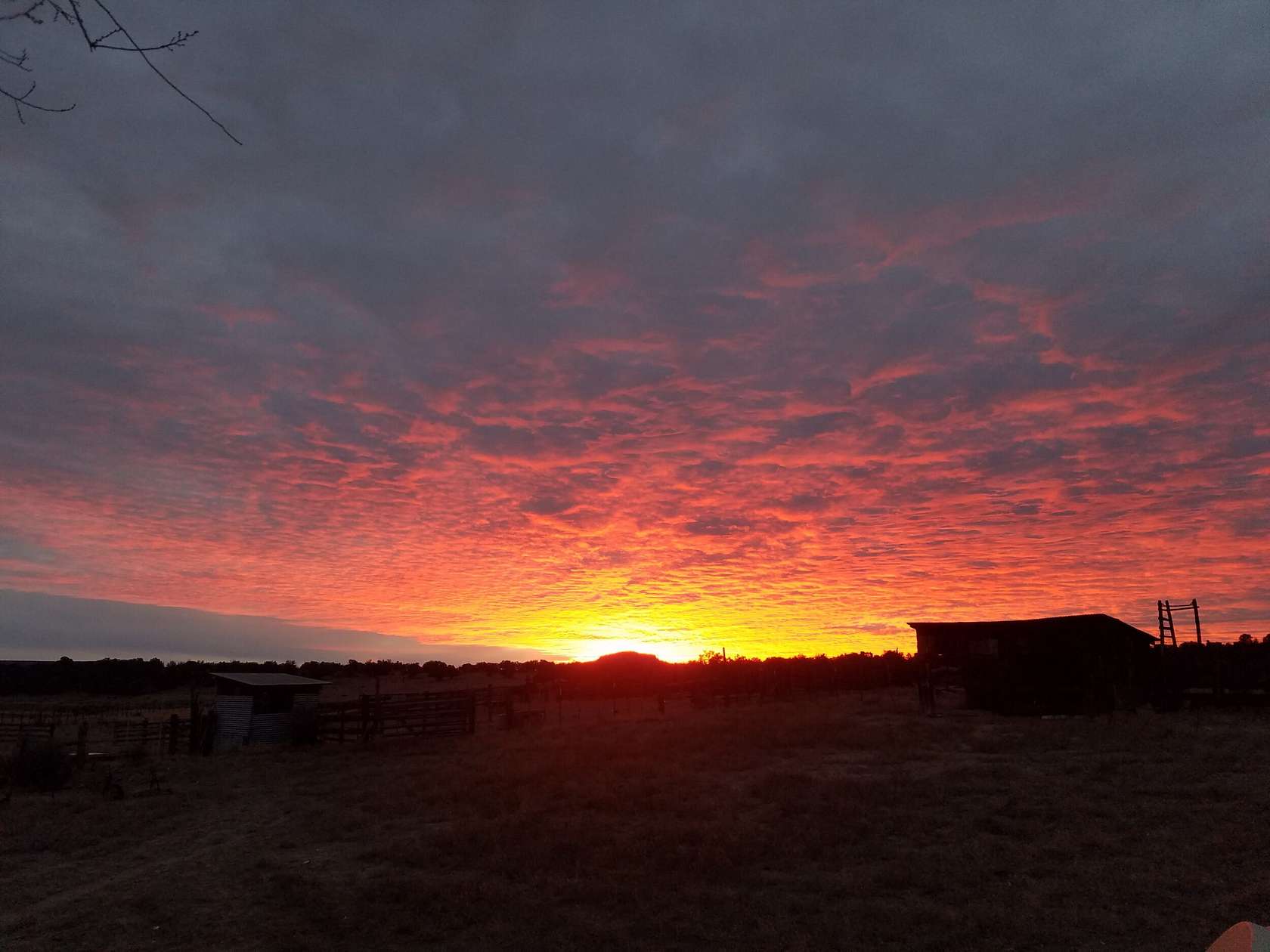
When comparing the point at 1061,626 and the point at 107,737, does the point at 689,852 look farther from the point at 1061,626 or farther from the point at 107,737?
the point at 107,737

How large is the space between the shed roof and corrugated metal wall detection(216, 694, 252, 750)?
2.45ft

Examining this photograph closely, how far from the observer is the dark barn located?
33312 mm

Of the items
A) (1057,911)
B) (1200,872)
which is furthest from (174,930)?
(1200,872)

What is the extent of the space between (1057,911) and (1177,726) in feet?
63.7

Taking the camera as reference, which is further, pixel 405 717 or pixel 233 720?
pixel 233 720

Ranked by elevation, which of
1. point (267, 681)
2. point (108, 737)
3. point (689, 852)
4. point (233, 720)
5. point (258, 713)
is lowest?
point (108, 737)

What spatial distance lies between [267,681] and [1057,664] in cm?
3571

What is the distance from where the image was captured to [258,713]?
34969 millimetres

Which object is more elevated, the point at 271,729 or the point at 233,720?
the point at 233,720

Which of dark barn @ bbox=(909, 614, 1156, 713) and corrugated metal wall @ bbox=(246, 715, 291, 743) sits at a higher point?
dark barn @ bbox=(909, 614, 1156, 713)

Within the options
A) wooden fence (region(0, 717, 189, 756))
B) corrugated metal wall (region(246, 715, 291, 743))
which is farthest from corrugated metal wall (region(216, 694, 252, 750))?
wooden fence (region(0, 717, 189, 756))

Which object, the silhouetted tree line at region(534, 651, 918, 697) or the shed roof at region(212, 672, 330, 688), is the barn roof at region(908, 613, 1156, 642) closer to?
the silhouetted tree line at region(534, 651, 918, 697)

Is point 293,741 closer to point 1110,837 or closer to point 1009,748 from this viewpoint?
point 1009,748

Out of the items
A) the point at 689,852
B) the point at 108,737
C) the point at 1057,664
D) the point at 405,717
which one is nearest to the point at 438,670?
the point at 108,737
